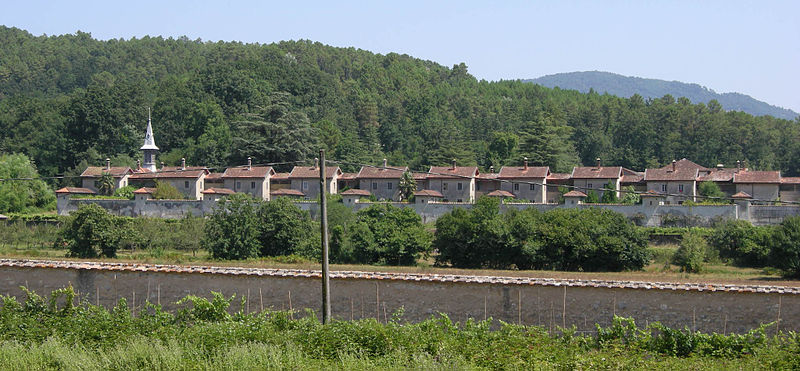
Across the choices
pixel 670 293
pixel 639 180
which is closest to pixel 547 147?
pixel 639 180

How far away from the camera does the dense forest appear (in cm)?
6781

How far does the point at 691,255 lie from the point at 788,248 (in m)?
4.24

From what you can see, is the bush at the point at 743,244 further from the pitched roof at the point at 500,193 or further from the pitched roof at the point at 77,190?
the pitched roof at the point at 77,190

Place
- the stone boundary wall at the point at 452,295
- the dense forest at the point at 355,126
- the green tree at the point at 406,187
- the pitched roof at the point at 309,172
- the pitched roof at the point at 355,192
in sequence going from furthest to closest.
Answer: the dense forest at the point at 355,126 → the pitched roof at the point at 309,172 → the green tree at the point at 406,187 → the pitched roof at the point at 355,192 → the stone boundary wall at the point at 452,295

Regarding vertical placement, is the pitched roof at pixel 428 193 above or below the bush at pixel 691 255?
above

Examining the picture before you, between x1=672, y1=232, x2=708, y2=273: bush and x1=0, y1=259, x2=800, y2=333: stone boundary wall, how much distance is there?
17.2 meters

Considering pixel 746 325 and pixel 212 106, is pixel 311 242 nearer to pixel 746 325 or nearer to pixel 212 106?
pixel 746 325

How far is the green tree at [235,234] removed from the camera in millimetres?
37719

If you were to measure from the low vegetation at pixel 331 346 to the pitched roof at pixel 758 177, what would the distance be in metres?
39.2

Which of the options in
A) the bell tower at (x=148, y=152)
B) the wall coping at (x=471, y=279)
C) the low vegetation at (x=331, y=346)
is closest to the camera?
the low vegetation at (x=331, y=346)

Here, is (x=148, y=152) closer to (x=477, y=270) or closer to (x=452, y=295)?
(x=477, y=270)

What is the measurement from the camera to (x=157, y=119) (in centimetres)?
8031

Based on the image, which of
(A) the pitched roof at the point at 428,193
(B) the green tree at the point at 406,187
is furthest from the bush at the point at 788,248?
(B) the green tree at the point at 406,187

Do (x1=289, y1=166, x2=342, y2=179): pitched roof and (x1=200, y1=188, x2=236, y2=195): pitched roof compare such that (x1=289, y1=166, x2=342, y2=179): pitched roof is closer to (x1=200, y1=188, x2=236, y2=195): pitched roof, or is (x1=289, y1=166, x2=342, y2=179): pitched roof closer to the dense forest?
(x1=200, y1=188, x2=236, y2=195): pitched roof
